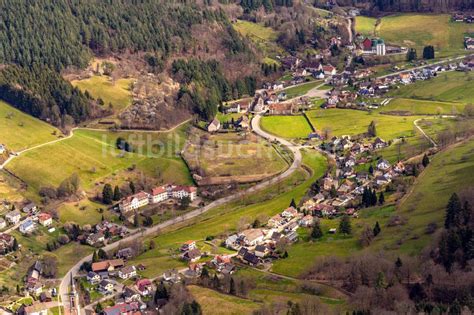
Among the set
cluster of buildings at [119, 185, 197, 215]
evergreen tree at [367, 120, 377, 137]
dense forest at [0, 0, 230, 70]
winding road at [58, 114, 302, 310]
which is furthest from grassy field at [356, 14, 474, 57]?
cluster of buildings at [119, 185, 197, 215]

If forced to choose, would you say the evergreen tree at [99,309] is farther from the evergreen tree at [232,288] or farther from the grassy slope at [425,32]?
the grassy slope at [425,32]

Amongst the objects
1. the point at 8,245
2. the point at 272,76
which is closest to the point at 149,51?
the point at 272,76

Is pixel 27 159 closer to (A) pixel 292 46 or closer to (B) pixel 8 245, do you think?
(B) pixel 8 245

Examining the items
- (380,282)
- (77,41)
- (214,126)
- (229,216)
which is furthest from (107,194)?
(77,41)

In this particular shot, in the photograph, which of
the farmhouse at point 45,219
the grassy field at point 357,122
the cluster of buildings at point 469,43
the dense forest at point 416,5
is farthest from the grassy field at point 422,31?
the farmhouse at point 45,219

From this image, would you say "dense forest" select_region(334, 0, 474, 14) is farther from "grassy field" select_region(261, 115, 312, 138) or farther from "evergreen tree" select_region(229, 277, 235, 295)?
"evergreen tree" select_region(229, 277, 235, 295)

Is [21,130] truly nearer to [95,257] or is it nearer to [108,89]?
[108,89]
